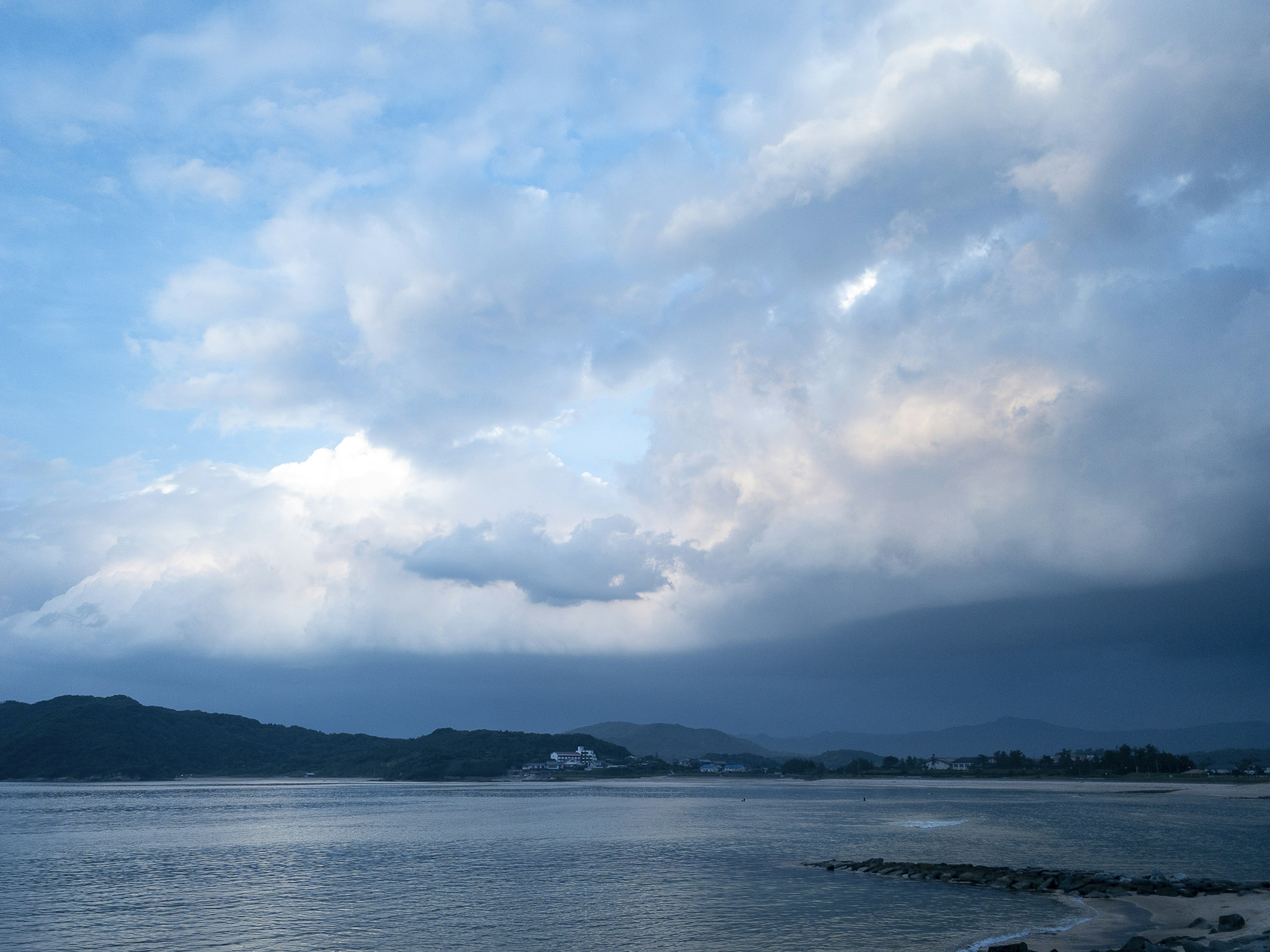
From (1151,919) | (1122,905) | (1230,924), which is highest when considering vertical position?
(1230,924)

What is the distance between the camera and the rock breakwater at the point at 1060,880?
40219 millimetres

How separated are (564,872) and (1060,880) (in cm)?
2869

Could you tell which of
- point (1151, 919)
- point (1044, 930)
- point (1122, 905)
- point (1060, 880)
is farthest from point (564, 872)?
point (1151, 919)

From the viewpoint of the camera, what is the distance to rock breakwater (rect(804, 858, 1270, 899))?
4022 centimetres

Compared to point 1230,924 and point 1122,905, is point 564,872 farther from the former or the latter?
point 1230,924

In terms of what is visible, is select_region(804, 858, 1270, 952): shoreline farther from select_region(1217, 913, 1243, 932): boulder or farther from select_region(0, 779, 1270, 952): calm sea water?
select_region(0, 779, 1270, 952): calm sea water

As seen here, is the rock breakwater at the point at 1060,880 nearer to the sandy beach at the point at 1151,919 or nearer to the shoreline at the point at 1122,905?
the shoreline at the point at 1122,905

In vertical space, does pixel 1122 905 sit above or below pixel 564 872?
above

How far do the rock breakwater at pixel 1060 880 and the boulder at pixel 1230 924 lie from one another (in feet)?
30.8

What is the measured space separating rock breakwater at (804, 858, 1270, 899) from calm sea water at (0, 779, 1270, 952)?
184 centimetres

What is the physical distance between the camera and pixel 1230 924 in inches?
1202

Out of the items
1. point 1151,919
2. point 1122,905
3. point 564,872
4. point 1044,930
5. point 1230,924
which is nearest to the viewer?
point 1230,924

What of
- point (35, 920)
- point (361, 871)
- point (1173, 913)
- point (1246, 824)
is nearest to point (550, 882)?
point (361, 871)

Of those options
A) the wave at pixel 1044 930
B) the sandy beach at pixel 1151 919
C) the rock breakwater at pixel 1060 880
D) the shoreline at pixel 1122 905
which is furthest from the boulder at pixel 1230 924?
the rock breakwater at pixel 1060 880
